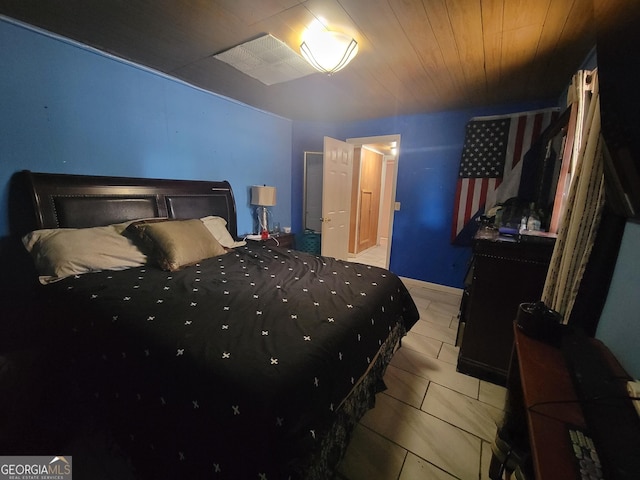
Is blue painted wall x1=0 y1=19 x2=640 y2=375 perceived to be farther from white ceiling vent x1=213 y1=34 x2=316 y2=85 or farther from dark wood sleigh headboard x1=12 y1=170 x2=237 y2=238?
white ceiling vent x1=213 y1=34 x2=316 y2=85

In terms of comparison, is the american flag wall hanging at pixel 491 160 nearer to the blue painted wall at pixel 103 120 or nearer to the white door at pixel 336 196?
the white door at pixel 336 196

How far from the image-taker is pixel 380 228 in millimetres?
6363

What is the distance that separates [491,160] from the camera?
3053 mm

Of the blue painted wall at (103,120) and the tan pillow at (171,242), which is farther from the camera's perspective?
the tan pillow at (171,242)

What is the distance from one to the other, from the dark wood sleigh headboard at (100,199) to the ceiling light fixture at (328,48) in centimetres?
176

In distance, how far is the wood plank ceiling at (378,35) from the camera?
1.42 meters

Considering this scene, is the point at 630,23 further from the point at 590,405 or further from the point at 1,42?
the point at 1,42

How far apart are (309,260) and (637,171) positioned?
5.98ft

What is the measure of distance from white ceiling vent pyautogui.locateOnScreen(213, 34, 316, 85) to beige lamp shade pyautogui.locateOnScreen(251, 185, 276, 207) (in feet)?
4.19

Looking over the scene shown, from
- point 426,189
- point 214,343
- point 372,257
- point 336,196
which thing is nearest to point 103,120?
point 214,343

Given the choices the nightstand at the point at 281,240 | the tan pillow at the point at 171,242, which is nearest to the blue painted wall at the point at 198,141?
the nightstand at the point at 281,240

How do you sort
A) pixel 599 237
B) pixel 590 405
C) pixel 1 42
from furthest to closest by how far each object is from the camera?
pixel 1 42 → pixel 599 237 → pixel 590 405

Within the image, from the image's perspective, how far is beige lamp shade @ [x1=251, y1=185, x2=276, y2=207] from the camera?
10.9ft

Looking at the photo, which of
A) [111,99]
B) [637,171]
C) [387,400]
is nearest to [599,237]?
[637,171]
